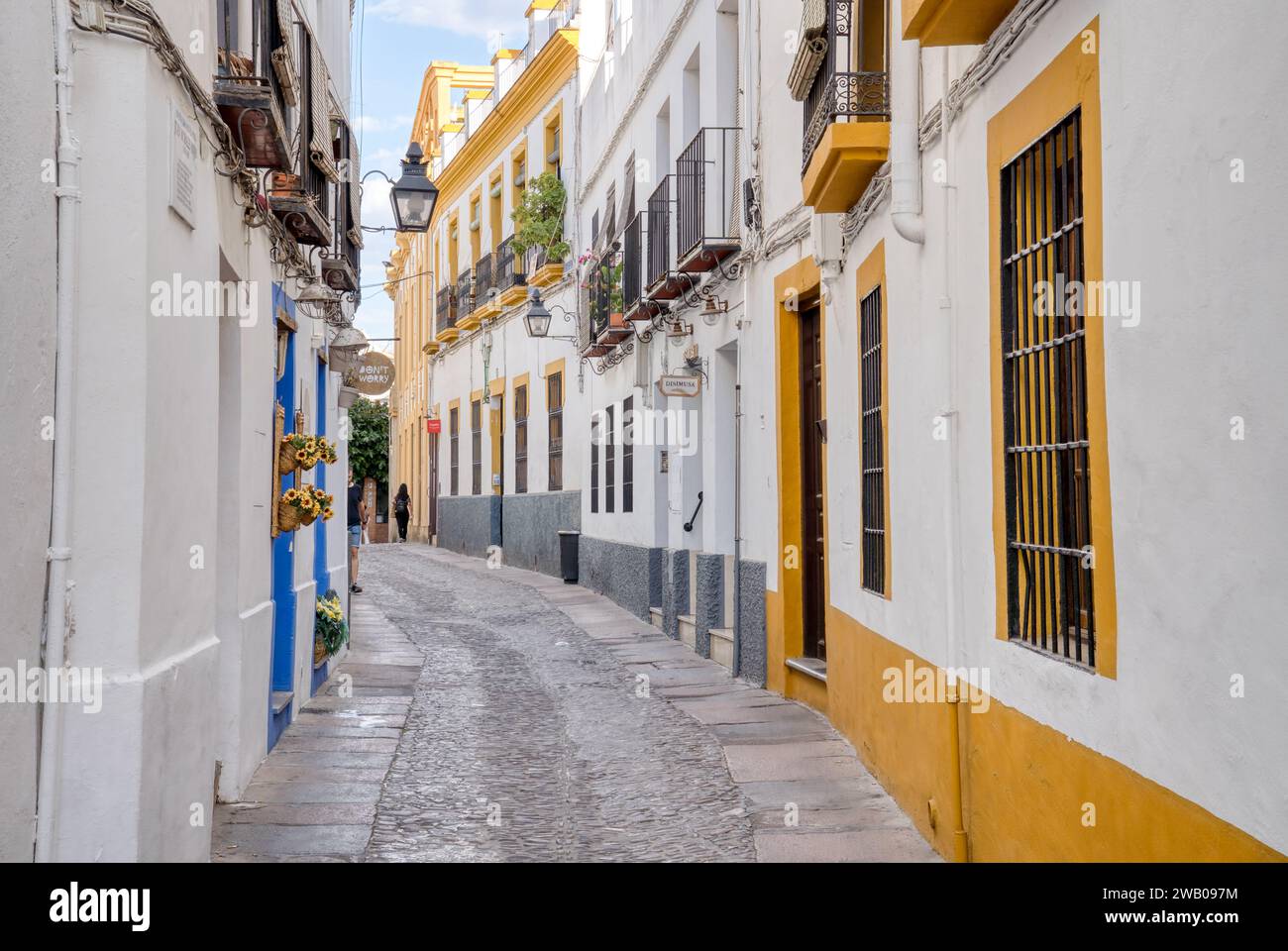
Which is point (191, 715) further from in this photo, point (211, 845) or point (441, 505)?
point (441, 505)

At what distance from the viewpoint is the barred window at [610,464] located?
15734mm

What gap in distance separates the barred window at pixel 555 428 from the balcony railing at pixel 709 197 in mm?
7881

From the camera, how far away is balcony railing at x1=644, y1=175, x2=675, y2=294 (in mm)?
12203

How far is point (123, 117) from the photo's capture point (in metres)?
4.29

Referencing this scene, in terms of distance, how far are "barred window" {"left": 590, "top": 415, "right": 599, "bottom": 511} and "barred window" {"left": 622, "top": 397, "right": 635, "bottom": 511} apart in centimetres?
187

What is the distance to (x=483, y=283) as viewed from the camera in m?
23.8

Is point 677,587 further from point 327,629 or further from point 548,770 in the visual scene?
point 548,770

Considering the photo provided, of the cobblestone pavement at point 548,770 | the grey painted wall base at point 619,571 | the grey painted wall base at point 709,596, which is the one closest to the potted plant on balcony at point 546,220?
the grey painted wall base at point 619,571

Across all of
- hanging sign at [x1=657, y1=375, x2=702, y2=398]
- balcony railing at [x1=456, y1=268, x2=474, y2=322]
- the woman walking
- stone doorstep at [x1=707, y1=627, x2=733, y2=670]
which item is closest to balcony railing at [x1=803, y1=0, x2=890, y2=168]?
hanging sign at [x1=657, y1=375, x2=702, y2=398]

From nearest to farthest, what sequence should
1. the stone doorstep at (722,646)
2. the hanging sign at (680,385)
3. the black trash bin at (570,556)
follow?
the stone doorstep at (722,646) → the hanging sign at (680,385) → the black trash bin at (570,556)

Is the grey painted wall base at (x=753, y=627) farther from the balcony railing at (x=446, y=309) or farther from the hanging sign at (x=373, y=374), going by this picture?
the balcony railing at (x=446, y=309)

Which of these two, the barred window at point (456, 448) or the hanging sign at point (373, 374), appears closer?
the hanging sign at point (373, 374)

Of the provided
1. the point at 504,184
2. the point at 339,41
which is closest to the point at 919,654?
the point at 339,41

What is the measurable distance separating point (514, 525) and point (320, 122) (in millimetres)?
13317
